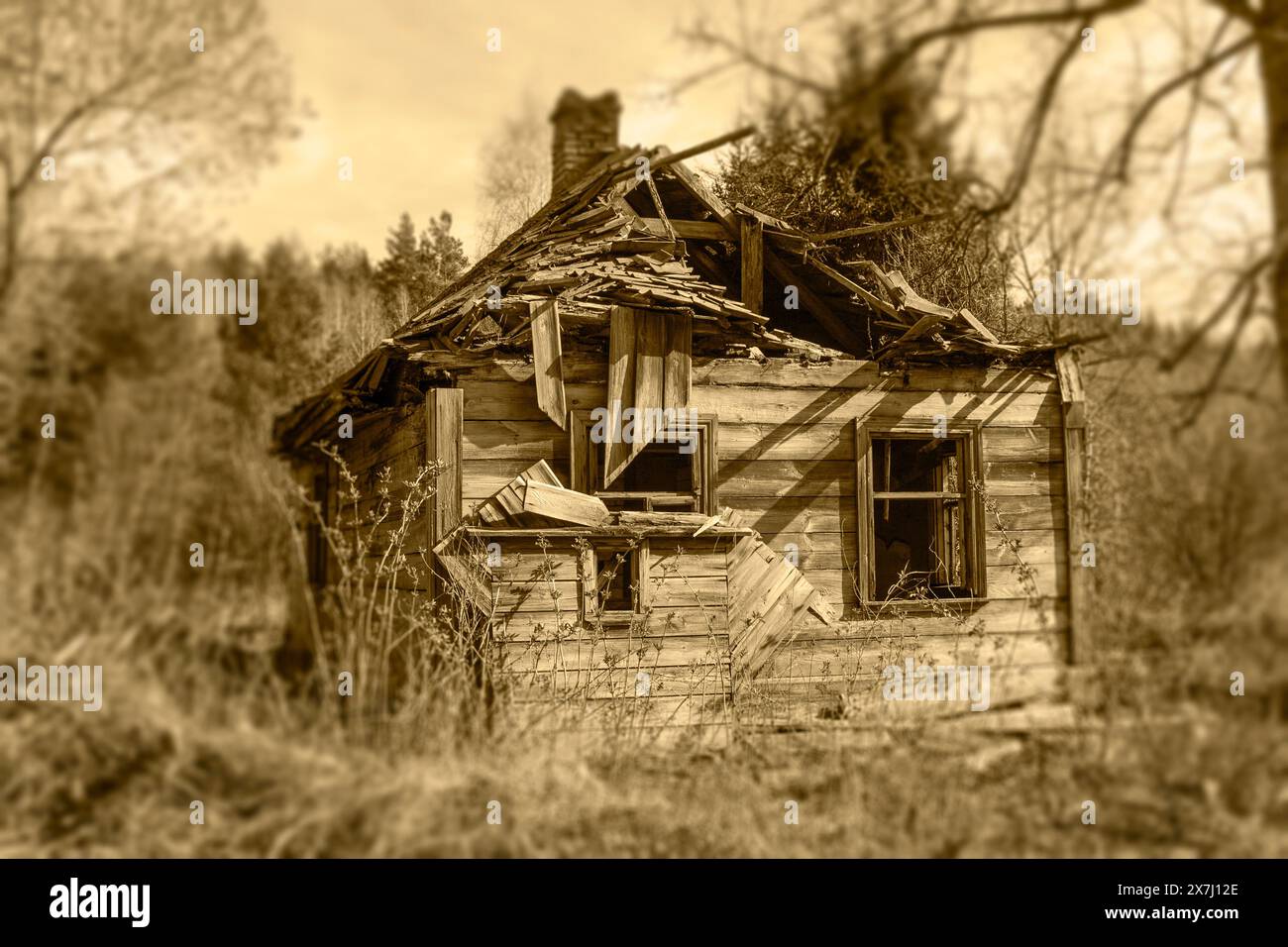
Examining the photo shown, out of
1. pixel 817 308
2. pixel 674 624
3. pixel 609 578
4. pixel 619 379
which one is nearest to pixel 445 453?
pixel 619 379

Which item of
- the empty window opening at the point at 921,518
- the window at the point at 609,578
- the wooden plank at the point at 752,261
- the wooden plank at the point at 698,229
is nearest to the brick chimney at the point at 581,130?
the wooden plank at the point at 698,229

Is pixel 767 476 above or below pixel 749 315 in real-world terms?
below

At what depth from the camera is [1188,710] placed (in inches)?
191

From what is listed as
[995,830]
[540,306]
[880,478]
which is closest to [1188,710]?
[995,830]

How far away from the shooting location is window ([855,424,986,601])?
9609 millimetres

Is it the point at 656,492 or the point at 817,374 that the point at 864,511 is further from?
the point at 656,492

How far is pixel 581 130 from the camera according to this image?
45.9 ft

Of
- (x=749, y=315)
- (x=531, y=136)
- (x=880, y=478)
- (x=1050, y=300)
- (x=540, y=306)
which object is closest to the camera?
(x=540, y=306)

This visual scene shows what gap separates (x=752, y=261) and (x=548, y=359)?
9.71ft

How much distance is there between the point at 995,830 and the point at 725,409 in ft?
17.0

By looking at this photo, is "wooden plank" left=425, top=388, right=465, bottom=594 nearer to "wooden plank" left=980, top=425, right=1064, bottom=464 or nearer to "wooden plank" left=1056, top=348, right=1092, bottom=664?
"wooden plank" left=980, top=425, right=1064, bottom=464

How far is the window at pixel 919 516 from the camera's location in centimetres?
961

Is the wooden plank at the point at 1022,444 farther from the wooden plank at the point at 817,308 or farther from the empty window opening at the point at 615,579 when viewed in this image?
the empty window opening at the point at 615,579
